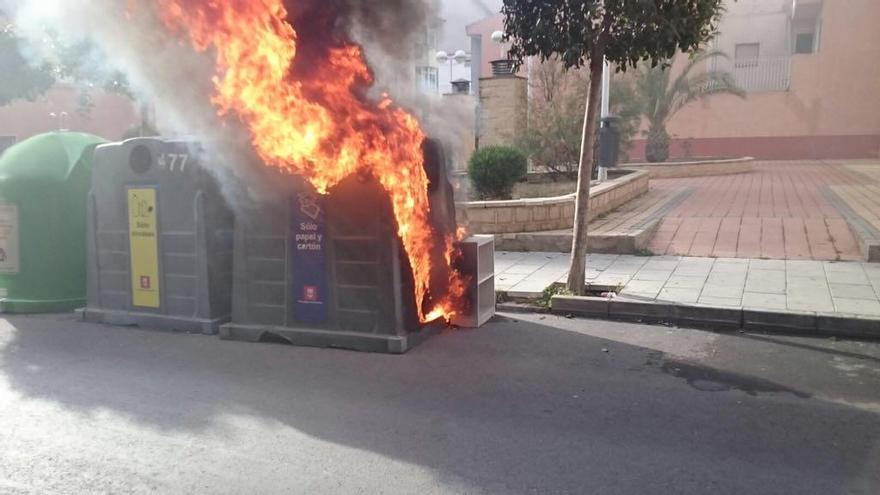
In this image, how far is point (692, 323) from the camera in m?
6.00

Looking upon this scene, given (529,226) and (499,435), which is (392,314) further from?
(529,226)

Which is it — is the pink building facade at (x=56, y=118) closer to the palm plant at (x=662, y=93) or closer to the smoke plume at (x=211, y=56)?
the palm plant at (x=662, y=93)

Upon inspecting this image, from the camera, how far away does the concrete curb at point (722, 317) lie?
553cm

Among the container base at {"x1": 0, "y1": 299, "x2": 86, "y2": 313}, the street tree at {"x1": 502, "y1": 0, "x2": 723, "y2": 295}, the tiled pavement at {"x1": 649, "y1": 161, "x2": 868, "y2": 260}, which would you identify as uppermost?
the street tree at {"x1": 502, "y1": 0, "x2": 723, "y2": 295}

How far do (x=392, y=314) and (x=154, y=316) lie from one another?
247 cm

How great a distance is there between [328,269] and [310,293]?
279 mm

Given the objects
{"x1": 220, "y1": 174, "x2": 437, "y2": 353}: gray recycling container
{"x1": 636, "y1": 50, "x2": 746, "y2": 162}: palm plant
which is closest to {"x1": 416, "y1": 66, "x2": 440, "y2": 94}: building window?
{"x1": 220, "y1": 174, "x2": 437, "y2": 353}: gray recycling container

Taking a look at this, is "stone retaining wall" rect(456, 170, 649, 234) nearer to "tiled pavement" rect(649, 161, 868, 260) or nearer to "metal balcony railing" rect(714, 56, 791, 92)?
"tiled pavement" rect(649, 161, 868, 260)

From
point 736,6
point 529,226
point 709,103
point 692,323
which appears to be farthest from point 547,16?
point 736,6

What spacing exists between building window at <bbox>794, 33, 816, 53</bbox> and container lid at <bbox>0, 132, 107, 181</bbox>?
30029mm

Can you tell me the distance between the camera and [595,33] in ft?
20.3

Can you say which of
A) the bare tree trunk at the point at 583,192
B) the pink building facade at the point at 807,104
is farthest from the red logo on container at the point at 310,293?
the pink building facade at the point at 807,104

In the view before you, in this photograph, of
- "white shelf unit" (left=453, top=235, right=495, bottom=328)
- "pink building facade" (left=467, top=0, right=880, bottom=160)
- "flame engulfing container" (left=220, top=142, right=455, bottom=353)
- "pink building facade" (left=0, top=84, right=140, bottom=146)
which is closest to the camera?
"flame engulfing container" (left=220, top=142, right=455, bottom=353)

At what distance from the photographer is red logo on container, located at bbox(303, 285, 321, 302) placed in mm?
5449
